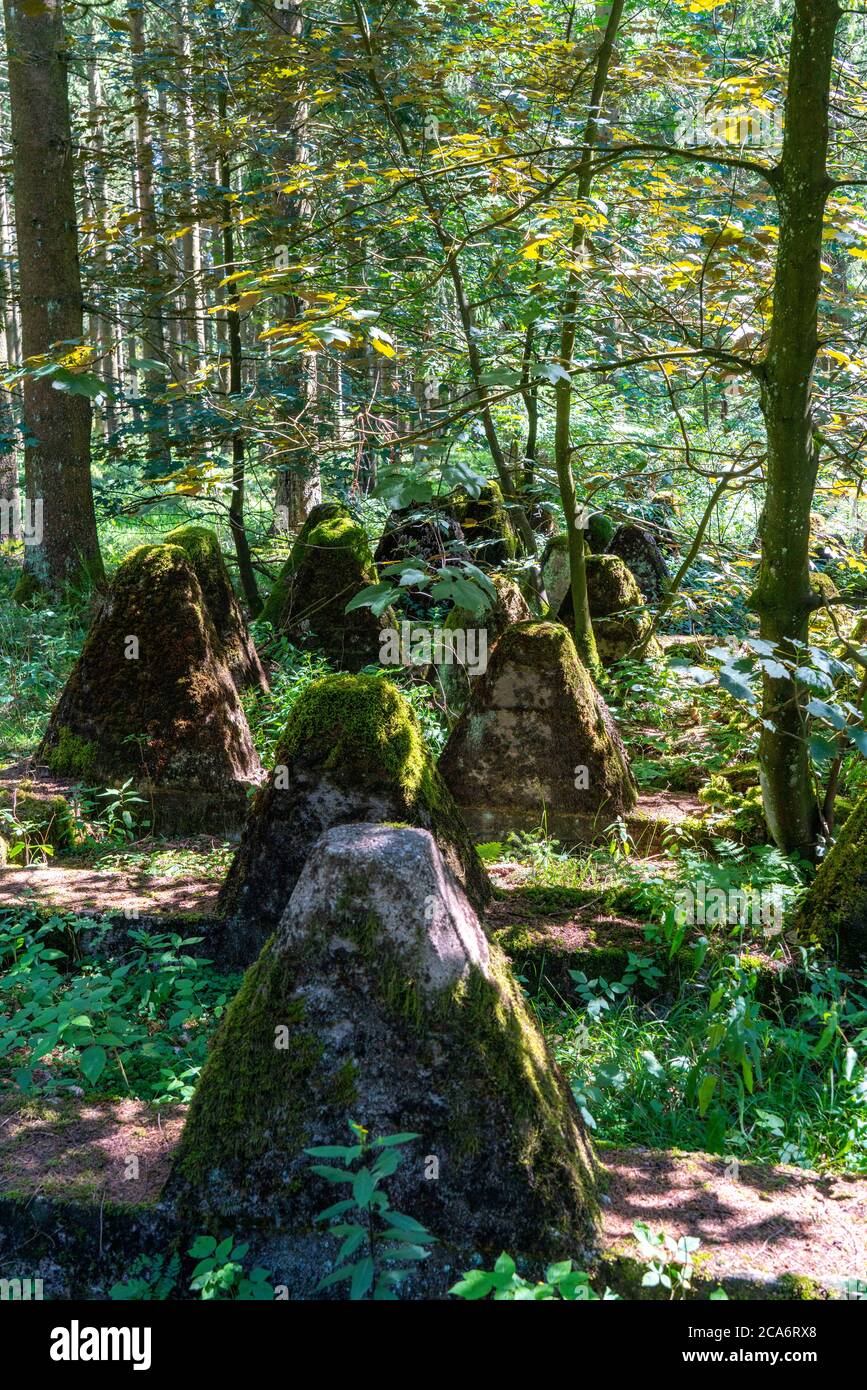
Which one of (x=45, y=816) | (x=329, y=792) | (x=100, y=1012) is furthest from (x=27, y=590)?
(x=100, y=1012)

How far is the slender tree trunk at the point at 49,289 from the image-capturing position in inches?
388

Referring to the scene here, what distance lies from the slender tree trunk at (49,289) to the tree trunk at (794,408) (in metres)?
7.38

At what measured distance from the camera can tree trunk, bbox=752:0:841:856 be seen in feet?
15.2

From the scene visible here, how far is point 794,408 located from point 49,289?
317 inches

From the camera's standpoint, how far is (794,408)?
487 cm

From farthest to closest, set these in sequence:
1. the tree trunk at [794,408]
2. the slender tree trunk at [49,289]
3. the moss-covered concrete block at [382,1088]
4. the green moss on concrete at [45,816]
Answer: the slender tree trunk at [49,289] < the green moss on concrete at [45,816] < the tree trunk at [794,408] < the moss-covered concrete block at [382,1088]

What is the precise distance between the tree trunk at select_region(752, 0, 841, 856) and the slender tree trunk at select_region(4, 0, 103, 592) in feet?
24.2

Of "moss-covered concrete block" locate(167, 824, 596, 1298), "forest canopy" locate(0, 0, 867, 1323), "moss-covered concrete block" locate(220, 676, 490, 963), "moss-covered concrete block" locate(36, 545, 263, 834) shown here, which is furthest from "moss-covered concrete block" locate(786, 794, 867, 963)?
"moss-covered concrete block" locate(36, 545, 263, 834)

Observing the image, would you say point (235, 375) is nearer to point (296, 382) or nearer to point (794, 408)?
point (296, 382)

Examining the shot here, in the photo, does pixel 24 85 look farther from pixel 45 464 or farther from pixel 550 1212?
pixel 550 1212

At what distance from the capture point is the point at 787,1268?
2.49 meters

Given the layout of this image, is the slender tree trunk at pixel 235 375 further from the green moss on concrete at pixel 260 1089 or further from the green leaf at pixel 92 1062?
the green moss on concrete at pixel 260 1089

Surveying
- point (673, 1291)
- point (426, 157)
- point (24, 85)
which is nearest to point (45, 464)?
point (24, 85)

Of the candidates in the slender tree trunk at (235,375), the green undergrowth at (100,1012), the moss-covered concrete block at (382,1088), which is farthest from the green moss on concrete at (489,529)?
the moss-covered concrete block at (382,1088)
